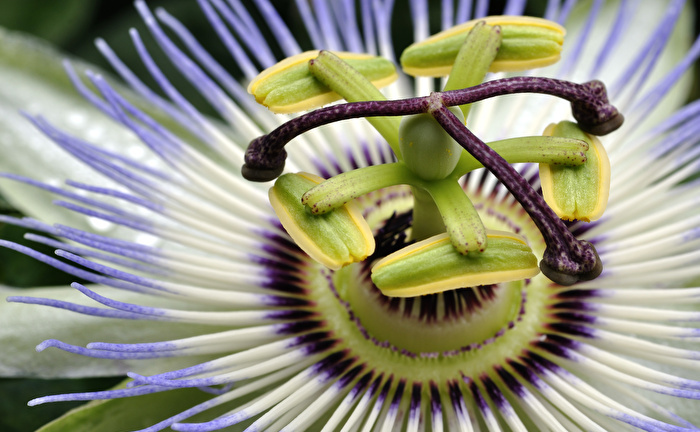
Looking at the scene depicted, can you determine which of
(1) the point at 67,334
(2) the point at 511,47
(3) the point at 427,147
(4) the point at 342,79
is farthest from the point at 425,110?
(1) the point at 67,334

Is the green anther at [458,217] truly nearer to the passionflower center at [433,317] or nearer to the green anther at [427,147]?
the green anther at [427,147]

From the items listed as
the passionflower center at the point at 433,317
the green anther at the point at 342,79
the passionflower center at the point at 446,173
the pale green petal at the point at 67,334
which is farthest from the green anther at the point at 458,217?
the pale green petal at the point at 67,334

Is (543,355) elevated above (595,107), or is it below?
below

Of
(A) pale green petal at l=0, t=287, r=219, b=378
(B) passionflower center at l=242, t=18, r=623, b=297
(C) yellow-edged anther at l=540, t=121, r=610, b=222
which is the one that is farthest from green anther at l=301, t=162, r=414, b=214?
(A) pale green petal at l=0, t=287, r=219, b=378

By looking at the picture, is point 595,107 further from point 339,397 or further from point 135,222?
point 135,222

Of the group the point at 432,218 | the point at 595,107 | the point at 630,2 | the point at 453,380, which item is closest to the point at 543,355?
the point at 453,380

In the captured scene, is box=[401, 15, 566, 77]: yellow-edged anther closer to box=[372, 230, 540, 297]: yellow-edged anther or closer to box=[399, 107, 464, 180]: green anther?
box=[399, 107, 464, 180]: green anther
